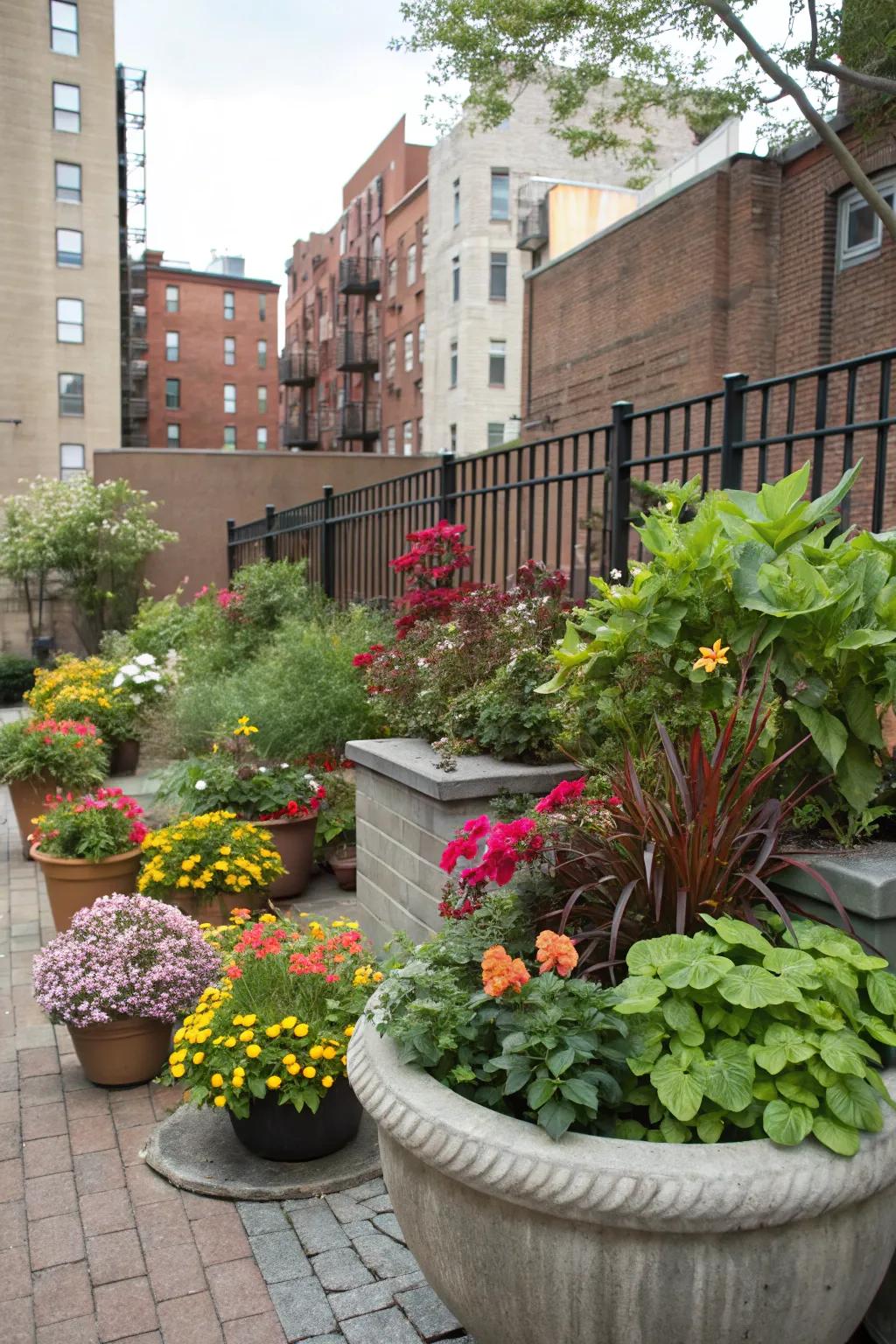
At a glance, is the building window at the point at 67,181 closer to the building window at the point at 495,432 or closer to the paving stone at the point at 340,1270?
the building window at the point at 495,432

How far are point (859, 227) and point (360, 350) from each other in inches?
1323

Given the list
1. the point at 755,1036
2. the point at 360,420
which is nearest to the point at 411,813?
the point at 755,1036

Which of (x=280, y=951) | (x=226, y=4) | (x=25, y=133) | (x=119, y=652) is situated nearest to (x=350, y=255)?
(x=25, y=133)

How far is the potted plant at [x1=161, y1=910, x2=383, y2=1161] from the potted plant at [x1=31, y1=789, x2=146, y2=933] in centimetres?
167

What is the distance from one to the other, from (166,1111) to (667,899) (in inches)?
77.9

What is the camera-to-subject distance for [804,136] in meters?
15.8

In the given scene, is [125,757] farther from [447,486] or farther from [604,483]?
[604,483]

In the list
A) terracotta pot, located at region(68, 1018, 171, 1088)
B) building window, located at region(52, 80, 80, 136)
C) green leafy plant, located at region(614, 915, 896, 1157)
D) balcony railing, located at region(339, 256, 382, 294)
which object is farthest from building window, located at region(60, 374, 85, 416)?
green leafy plant, located at region(614, 915, 896, 1157)

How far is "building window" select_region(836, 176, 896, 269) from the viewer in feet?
49.0

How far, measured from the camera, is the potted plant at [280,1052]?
9.56ft

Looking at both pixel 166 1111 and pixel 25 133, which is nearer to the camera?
pixel 166 1111

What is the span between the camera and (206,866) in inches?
183

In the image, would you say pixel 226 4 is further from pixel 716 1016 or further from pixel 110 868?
pixel 716 1016

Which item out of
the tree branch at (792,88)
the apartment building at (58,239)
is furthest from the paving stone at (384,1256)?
the apartment building at (58,239)
